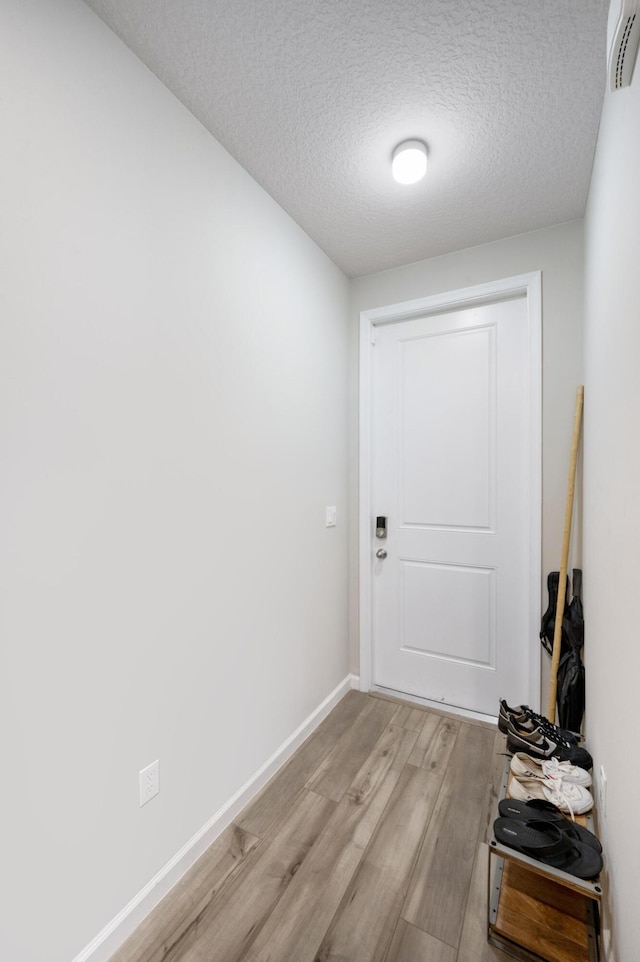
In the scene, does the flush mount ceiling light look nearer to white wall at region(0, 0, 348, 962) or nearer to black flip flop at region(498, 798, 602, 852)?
white wall at region(0, 0, 348, 962)

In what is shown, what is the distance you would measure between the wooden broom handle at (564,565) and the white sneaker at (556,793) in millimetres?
664

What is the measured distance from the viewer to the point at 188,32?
121cm

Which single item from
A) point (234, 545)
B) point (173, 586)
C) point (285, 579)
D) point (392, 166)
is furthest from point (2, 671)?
point (392, 166)

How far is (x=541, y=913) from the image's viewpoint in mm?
1205

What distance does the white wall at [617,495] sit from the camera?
2.94 feet

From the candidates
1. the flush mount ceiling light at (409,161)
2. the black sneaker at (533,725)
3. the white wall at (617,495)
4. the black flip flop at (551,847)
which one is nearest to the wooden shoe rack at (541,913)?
the black flip flop at (551,847)

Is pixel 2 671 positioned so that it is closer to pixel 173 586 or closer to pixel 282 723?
pixel 173 586

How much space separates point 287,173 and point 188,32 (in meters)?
0.60

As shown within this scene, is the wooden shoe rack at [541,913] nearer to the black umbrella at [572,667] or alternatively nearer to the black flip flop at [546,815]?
the black flip flop at [546,815]

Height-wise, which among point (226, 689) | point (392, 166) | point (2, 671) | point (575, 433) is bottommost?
point (226, 689)

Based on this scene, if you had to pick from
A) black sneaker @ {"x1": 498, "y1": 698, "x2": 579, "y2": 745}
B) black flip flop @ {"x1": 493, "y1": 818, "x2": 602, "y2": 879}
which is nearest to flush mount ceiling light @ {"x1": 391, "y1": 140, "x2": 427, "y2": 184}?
black sneaker @ {"x1": 498, "y1": 698, "x2": 579, "y2": 745}

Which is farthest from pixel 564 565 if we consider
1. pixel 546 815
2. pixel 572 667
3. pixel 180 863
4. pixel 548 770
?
pixel 180 863

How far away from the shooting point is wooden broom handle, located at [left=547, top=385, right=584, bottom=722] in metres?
1.93

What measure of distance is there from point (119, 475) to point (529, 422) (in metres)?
1.92
